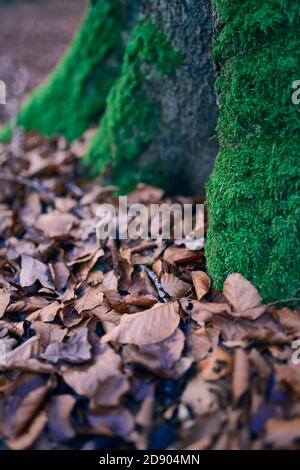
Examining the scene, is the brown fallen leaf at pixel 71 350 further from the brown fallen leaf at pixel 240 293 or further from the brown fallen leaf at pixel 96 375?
the brown fallen leaf at pixel 240 293

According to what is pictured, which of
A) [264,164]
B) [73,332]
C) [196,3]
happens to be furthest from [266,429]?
[196,3]

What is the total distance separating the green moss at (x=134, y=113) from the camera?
2.63m

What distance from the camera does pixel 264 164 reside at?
6.03ft

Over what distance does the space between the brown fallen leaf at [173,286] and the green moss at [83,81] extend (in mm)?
1914

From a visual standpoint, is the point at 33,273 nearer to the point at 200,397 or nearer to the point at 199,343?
the point at 199,343

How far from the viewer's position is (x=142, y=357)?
1.64 m

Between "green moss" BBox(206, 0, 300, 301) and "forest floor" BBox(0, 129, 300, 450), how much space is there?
0.14 m

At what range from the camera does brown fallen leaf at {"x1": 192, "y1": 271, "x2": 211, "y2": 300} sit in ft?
6.38

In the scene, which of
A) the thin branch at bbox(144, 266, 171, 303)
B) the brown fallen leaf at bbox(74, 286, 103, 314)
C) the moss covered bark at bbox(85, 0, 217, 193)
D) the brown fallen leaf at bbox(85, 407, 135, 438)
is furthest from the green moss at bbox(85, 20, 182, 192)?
the brown fallen leaf at bbox(85, 407, 135, 438)

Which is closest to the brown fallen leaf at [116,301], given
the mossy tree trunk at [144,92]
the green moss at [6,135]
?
the mossy tree trunk at [144,92]

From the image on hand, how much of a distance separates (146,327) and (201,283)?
398mm

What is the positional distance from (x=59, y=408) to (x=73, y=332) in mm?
348
